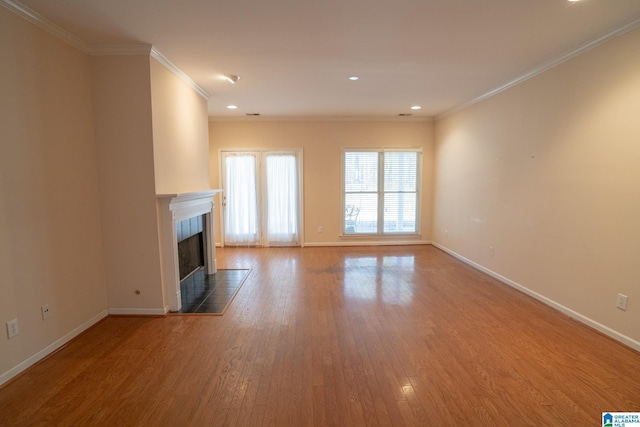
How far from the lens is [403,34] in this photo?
2574 mm

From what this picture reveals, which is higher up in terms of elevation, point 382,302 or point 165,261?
point 165,261

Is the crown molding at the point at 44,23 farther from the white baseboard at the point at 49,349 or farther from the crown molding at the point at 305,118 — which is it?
the crown molding at the point at 305,118

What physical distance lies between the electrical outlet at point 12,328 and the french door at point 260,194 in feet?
13.5

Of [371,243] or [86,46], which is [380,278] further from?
[86,46]

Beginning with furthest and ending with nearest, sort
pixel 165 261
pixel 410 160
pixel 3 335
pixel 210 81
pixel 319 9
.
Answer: pixel 410 160 → pixel 210 81 → pixel 165 261 → pixel 319 9 → pixel 3 335

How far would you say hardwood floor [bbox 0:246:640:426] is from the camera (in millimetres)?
1784

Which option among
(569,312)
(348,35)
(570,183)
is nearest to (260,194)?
(348,35)

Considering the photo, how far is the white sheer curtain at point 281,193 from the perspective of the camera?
20.0 ft

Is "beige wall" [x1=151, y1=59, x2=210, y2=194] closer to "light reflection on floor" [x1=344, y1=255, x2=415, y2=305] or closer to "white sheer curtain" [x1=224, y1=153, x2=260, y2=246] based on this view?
"white sheer curtain" [x1=224, y1=153, x2=260, y2=246]

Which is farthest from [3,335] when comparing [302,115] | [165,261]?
[302,115]

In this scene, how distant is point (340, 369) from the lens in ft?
7.20

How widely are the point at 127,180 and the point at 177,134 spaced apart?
80 cm

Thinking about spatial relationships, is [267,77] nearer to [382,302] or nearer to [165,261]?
[165,261]

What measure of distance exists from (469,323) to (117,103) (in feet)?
13.0
